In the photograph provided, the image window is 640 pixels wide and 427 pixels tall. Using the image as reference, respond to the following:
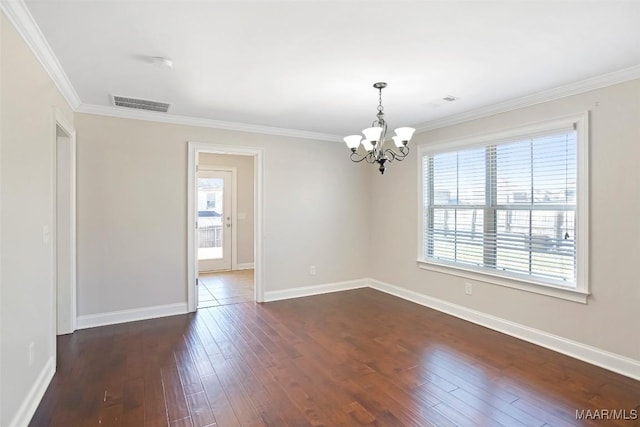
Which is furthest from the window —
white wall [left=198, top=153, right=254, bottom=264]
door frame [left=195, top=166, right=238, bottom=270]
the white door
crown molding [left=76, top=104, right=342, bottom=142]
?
the white door

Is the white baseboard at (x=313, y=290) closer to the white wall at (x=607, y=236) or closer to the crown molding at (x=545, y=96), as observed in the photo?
the white wall at (x=607, y=236)

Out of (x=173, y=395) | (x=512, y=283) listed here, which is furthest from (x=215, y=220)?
(x=512, y=283)

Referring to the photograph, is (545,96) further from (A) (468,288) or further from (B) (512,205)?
(A) (468,288)

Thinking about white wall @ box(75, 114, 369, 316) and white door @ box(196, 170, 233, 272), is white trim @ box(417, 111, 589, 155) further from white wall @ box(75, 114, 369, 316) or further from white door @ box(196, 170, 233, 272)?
white door @ box(196, 170, 233, 272)

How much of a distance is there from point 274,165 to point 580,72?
3562mm

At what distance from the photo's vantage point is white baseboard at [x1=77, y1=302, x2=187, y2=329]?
12.5 ft

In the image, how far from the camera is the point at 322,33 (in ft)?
7.22

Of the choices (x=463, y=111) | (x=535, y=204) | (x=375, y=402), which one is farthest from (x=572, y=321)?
(x=463, y=111)

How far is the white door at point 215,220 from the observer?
712cm

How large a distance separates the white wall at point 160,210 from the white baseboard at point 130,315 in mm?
62

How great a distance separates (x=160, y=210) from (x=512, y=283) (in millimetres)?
4131

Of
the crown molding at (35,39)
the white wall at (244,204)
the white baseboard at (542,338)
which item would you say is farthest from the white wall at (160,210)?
the white wall at (244,204)

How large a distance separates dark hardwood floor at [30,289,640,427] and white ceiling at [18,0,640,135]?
8.11ft

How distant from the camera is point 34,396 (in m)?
2.26
